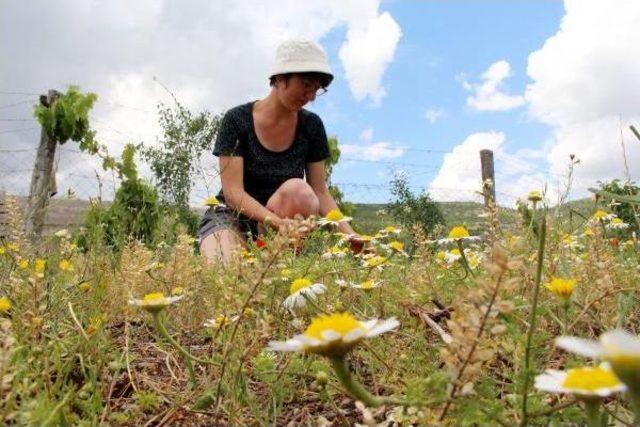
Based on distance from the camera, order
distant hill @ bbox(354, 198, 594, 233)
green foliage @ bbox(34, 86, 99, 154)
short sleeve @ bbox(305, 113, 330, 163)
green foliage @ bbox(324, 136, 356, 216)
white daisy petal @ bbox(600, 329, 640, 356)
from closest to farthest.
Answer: white daisy petal @ bbox(600, 329, 640, 356) → distant hill @ bbox(354, 198, 594, 233) → short sleeve @ bbox(305, 113, 330, 163) → green foliage @ bbox(34, 86, 99, 154) → green foliage @ bbox(324, 136, 356, 216)

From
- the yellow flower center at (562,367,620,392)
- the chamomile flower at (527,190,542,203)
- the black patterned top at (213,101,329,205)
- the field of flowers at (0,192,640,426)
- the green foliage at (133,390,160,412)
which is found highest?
the black patterned top at (213,101,329,205)

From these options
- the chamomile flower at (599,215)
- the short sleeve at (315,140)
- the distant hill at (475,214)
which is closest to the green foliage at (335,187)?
the distant hill at (475,214)

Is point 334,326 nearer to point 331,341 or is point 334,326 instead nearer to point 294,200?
point 331,341

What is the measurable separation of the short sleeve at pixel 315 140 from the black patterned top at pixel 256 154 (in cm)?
8

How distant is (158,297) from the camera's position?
3.33ft

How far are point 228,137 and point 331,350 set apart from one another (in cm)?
351

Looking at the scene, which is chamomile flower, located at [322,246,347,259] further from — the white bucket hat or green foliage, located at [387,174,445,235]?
green foliage, located at [387,174,445,235]

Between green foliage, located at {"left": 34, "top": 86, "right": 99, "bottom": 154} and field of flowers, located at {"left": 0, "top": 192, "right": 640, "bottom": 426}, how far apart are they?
6.49 meters

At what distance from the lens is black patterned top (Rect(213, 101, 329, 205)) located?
405 cm

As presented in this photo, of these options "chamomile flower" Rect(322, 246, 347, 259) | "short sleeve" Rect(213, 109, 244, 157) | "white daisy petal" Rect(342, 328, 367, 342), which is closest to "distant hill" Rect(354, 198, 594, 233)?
"chamomile flower" Rect(322, 246, 347, 259)

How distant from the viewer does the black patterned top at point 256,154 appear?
13.3 ft

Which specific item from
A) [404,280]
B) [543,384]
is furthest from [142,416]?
[404,280]

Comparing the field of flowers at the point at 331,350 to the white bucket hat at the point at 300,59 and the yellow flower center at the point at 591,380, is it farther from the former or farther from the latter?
the white bucket hat at the point at 300,59

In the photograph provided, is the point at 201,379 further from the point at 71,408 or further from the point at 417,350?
the point at 417,350
